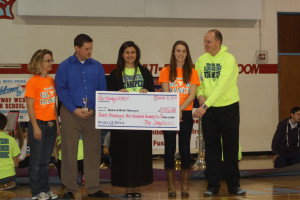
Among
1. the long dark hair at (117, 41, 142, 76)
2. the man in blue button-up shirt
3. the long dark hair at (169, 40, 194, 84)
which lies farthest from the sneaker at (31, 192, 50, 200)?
the long dark hair at (169, 40, 194, 84)

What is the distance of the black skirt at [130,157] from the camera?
16.7ft

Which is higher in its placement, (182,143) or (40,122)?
(40,122)

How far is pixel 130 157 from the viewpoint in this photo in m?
5.08

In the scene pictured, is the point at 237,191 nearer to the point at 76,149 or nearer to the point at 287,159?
the point at 76,149

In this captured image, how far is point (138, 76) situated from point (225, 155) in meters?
1.28

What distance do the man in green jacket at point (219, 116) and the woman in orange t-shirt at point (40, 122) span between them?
1628mm

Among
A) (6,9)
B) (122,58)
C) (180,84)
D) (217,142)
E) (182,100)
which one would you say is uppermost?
(6,9)

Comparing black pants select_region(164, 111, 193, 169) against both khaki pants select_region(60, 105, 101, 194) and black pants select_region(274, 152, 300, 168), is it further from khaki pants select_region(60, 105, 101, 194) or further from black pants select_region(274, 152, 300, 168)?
black pants select_region(274, 152, 300, 168)

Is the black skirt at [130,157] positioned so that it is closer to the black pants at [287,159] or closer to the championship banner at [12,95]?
the black pants at [287,159]

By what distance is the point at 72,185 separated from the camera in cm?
512

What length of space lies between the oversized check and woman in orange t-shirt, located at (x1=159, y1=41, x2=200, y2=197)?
0.37 feet

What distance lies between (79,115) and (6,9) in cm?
589

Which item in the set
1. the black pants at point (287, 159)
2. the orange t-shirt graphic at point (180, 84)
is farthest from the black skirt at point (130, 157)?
the black pants at point (287, 159)

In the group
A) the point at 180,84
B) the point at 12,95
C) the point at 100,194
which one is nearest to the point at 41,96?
the point at 100,194
